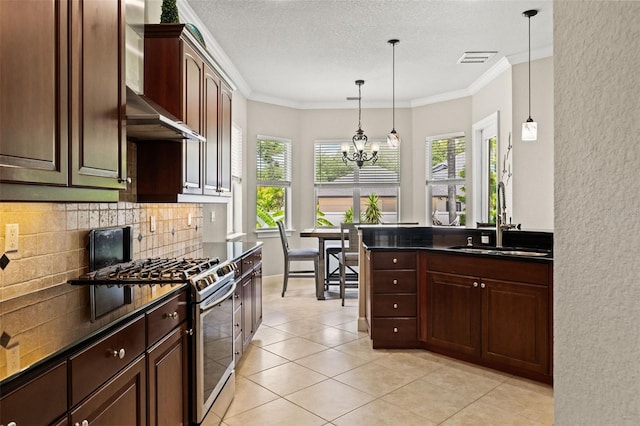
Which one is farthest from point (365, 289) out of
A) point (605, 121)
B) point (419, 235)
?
point (605, 121)

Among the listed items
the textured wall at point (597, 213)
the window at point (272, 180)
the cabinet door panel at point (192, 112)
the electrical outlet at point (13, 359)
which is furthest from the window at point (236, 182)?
the textured wall at point (597, 213)

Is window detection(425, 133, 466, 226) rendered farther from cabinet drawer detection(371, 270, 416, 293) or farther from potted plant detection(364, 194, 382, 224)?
cabinet drawer detection(371, 270, 416, 293)

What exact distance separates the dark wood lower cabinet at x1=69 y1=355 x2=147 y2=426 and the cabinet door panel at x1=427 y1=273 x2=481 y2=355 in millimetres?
2481

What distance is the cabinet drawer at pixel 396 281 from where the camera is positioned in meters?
3.77

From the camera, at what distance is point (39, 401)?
1055 mm

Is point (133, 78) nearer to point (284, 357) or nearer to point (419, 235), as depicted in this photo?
point (284, 357)

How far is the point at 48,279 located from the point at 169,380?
684 millimetres

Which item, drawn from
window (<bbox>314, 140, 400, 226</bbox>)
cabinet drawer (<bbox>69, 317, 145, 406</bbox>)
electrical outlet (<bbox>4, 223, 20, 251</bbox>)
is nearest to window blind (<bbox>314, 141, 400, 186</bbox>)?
window (<bbox>314, 140, 400, 226</bbox>)

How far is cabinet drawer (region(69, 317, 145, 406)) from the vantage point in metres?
1.22

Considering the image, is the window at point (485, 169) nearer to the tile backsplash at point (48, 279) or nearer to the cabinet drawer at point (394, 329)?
the cabinet drawer at point (394, 329)

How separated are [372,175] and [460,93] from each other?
6.18ft

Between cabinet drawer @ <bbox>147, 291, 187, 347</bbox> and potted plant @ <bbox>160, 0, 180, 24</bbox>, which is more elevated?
potted plant @ <bbox>160, 0, 180, 24</bbox>

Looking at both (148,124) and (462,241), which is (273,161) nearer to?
(462,241)

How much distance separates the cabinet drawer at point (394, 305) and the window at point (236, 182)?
2816 mm
